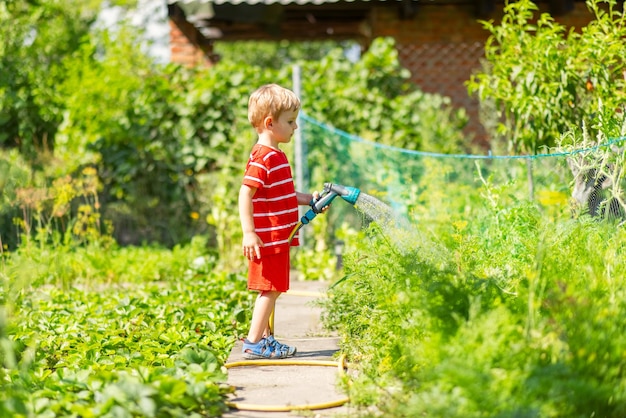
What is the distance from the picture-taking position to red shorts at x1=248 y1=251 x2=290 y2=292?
3.93m

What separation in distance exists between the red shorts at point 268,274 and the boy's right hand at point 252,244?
2.2 inches

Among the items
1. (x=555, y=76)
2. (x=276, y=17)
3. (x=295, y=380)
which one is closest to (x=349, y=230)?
(x=555, y=76)

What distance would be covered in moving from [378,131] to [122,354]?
5.18m

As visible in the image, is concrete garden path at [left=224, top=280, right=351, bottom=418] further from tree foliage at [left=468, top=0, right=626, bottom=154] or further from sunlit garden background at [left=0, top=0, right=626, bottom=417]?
tree foliage at [left=468, top=0, right=626, bottom=154]

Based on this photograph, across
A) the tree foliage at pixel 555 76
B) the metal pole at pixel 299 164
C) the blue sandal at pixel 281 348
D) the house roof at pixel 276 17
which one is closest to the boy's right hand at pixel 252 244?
the blue sandal at pixel 281 348

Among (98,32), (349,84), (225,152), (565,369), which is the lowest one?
(565,369)

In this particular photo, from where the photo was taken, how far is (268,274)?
3.93m

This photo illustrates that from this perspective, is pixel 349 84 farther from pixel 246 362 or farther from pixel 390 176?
pixel 246 362

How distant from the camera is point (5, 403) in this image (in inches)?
102

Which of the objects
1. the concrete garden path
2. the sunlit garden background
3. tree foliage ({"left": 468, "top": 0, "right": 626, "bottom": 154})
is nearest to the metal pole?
the sunlit garden background

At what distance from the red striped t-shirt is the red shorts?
0.14ft

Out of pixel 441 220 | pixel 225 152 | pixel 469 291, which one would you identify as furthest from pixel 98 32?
pixel 469 291

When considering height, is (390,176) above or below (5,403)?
above

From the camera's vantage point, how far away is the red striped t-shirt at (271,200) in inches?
155
